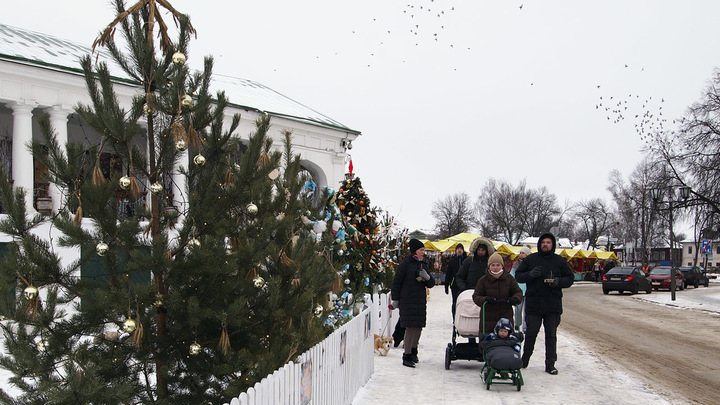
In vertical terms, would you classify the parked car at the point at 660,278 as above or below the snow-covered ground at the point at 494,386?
above

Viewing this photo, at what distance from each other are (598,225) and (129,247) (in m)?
105

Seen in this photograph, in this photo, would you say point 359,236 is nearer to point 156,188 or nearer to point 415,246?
point 415,246

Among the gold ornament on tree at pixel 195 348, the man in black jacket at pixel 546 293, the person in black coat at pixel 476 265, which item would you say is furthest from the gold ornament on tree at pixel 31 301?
Result: the person in black coat at pixel 476 265

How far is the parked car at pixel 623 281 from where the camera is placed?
114ft

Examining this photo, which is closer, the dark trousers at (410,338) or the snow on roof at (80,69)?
the dark trousers at (410,338)

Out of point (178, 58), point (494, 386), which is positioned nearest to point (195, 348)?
point (178, 58)

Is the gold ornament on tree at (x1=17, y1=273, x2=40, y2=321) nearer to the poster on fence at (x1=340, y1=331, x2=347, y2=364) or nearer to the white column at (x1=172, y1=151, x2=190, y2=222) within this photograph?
the white column at (x1=172, y1=151, x2=190, y2=222)

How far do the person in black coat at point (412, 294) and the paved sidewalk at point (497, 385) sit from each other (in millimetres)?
388

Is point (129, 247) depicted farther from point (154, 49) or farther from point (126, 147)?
point (154, 49)

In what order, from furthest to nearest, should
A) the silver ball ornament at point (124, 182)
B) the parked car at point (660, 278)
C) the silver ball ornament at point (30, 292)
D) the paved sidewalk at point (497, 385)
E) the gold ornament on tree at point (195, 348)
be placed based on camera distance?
1. the parked car at point (660, 278)
2. the paved sidewalk at point (497, 385)
3. the gold ornament on tree at point (195, 348)
4. the silver ball ornament at point (124, 182)
5. the silver ball ornament at point (30, 292)

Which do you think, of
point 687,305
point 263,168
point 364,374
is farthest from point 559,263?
point 687,305

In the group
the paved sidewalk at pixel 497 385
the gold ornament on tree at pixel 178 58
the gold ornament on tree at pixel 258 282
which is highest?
the gold ornament on tree at pixel 178 58

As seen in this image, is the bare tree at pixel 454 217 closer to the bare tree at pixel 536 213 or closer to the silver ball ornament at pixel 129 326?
the bare tree at pixel 536 213

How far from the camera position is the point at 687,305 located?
26859 millimetres
